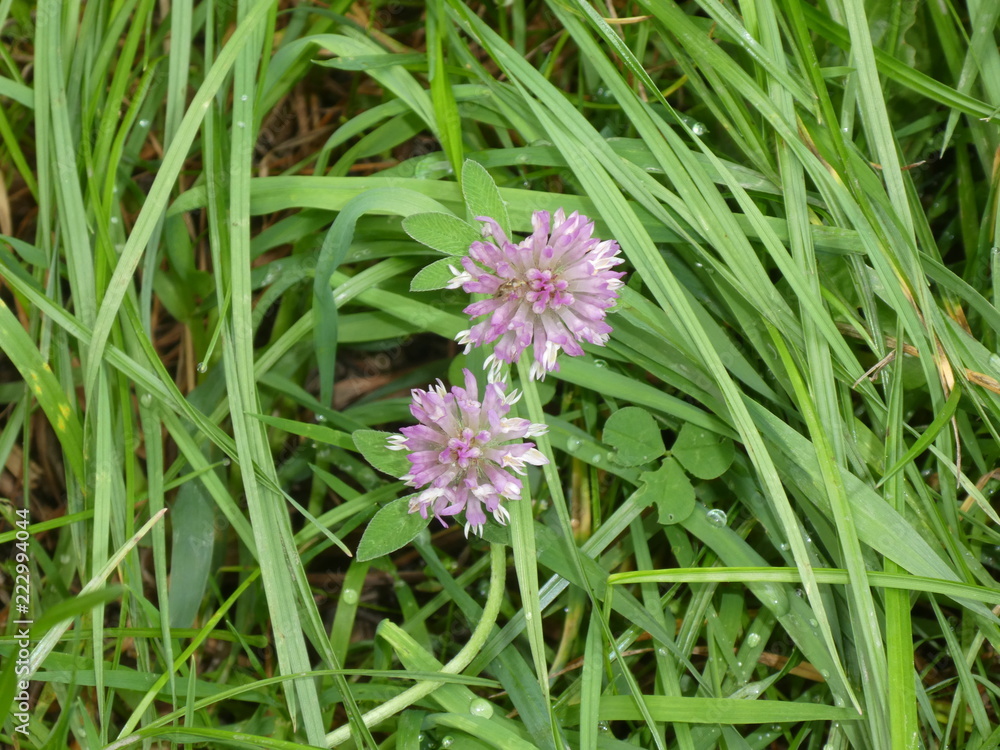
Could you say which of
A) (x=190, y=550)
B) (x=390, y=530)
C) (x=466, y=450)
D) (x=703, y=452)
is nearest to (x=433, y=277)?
(x=466, y=450)

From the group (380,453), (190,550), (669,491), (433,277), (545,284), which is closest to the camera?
(545,284)

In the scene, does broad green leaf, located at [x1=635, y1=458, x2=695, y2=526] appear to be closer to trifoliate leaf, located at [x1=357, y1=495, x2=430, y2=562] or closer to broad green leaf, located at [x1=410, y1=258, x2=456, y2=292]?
trifoliate leaf, located at [x1=357, y1=495, x2=430, y2=562]

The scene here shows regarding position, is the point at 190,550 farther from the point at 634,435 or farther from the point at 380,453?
the point at 634,435

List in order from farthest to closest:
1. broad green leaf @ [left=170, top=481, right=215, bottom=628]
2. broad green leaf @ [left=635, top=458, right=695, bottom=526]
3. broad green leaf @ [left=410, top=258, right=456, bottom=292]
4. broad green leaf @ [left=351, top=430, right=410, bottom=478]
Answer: broad green leaf @ [left=170, top=481, right=215, bottom=628] → broad green leaf @ [left=635, top=458, right=695, bottom=526] → broad green leaf @ [left=351, top=430, right=410, bottom=478] → broad green leaf @ [left=410, top=258, right=456, bottom=292]

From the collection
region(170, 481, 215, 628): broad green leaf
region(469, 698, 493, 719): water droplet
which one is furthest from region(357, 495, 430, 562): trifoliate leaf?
region(170, 481, 215, 628): broad green leaf

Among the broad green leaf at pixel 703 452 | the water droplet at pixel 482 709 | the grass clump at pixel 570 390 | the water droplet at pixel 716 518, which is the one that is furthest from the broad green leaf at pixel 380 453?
the water droplet at pixel 716 518

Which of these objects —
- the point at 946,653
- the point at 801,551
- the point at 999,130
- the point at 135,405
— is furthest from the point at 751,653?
the point at 135,405
